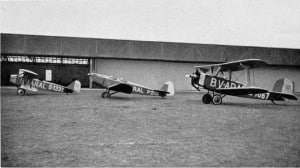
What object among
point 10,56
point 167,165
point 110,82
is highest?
point 10,56

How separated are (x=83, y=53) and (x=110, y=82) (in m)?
14.0

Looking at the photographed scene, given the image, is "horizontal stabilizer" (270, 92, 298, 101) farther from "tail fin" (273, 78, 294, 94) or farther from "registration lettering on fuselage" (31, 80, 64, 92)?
"registration lettering on fuselage" (31, 80, 64, 92)

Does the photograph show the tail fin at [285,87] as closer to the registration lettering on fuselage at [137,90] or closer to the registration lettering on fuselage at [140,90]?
the registration lettering on fuselage at [140,90]

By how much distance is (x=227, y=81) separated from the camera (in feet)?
39.9

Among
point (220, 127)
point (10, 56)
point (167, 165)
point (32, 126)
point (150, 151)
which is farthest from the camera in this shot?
point (10, 56)

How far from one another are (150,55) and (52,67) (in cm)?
1066

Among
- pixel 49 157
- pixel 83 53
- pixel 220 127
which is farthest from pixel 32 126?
pixel 83 53

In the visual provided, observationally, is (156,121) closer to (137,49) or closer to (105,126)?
(105,126)

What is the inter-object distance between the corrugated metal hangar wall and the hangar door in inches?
46.4

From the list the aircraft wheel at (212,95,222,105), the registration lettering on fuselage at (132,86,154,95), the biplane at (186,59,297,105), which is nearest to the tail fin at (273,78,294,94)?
the biplane at (186,59,297,105)

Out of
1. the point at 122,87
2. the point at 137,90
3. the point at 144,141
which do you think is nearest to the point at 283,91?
the point at 137,90

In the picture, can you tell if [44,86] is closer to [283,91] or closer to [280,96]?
[280,96]

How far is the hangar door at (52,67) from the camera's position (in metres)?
27.0

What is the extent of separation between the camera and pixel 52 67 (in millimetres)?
27938
